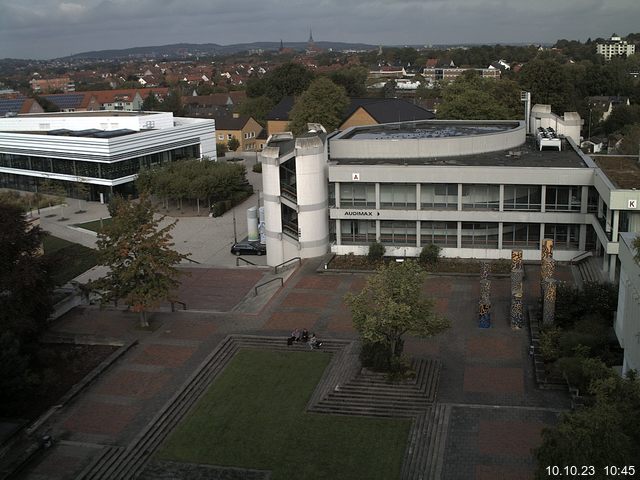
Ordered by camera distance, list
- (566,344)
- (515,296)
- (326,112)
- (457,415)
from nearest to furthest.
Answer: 1. (457,415)
2. (566,344)
3. (515,296)
4. (326,112)

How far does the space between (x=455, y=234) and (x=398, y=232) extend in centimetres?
340

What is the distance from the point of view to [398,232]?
142ft

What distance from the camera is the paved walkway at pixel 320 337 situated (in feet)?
76.4

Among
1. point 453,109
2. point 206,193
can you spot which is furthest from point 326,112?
point 206,193

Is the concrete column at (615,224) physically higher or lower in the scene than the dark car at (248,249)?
higher

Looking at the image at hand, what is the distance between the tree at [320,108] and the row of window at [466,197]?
41.0m

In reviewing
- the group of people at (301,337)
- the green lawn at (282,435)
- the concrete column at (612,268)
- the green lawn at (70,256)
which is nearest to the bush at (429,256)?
the concrete column at (612,268)

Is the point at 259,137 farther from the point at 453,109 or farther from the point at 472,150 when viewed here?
the point at 472,150

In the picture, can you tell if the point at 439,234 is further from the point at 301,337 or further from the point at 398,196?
the point at 301,337

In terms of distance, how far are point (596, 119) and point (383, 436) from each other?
9672cm

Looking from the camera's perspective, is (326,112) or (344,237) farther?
(326,112)

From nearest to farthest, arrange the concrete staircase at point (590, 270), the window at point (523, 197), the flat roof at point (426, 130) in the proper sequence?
1. the concrete staircase at point (590, 270)
2. the window at point (523, 197)
3. the flat roof at point (426, 130)

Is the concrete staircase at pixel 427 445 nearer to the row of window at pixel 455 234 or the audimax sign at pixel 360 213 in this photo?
the row of window at pixel 455 234

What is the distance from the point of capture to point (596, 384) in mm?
17281
